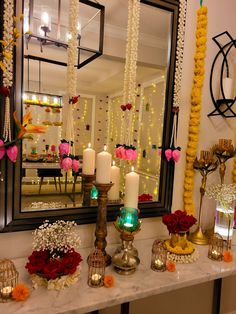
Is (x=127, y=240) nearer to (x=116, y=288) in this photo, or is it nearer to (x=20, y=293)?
(x=116, y=288)

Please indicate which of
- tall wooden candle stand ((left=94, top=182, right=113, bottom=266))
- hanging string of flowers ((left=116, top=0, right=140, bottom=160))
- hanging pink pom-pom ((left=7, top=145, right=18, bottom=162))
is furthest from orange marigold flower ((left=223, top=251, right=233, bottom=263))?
hanging pink pom-pom ((left=7, top=145, right=18, bottom=162))

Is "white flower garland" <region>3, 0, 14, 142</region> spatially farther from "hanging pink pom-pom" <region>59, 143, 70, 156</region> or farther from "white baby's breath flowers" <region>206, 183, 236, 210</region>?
"white baby's breath flowers" <region>206, 183, 236, 210</region>

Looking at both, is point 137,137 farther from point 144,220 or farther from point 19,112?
point 19,112

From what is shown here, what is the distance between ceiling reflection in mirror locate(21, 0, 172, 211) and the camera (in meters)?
1.08

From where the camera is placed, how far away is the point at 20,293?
84cm

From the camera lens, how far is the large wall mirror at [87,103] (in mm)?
1061

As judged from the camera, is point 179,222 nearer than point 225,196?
Yes

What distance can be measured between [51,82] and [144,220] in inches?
34.1

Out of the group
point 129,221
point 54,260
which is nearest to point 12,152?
point 54,260

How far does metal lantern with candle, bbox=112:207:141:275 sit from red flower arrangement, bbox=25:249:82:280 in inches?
7.8

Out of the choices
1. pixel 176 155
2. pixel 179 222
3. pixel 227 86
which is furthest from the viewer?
pixel 227 86

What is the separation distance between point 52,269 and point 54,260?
0.12 ft

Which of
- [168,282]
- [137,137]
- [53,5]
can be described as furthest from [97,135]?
[168,282]

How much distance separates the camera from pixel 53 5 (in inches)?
43.3
